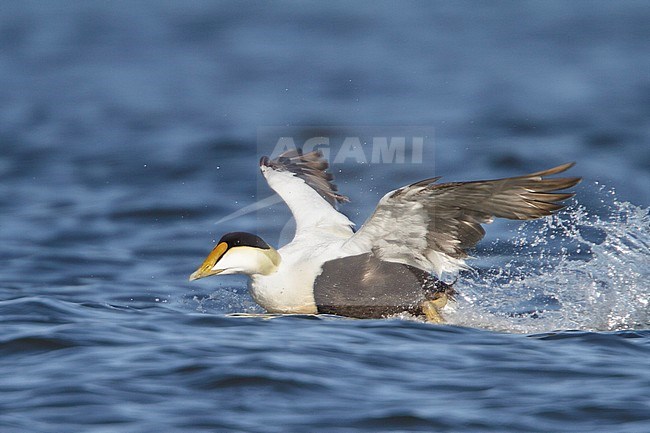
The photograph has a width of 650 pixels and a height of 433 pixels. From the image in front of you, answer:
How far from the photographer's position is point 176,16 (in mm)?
19453

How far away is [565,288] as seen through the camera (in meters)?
7.96

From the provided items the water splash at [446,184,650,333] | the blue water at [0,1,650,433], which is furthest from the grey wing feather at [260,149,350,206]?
the water splash at [446,184,650,333]

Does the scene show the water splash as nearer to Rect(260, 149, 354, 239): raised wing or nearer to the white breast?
the white breast

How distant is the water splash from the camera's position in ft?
23.6

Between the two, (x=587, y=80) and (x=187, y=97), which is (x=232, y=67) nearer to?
(x=187, y=97)

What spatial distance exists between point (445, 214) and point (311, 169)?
88.6 inches

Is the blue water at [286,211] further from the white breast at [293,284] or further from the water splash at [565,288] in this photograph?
the white breast at [293,284]

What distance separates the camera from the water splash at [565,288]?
7180mm

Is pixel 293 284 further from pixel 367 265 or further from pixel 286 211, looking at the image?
pixel 286 211

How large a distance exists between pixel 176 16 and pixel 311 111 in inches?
213

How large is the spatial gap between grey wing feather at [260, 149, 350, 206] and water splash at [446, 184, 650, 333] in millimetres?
1223

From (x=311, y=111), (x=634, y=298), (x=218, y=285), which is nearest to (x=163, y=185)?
(x=311, y=111)

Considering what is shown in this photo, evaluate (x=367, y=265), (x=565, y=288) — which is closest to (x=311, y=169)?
(x=367, y=265)

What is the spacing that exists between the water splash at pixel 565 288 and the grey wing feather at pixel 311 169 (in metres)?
1.22
